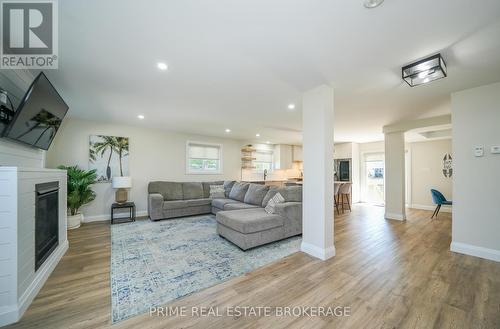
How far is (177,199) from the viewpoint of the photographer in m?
5.36

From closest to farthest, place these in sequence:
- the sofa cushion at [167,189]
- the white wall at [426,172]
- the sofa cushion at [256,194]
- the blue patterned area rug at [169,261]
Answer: the blue patterned area rug at [169,261], the sofa cushion at [256,194], the sofa cushion at [167,189], the white wall at [426,172]

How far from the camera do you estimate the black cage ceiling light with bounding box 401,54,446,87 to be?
6.74 ft

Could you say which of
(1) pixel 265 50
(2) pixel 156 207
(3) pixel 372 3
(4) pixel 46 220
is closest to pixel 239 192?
(2) pixel 156 207

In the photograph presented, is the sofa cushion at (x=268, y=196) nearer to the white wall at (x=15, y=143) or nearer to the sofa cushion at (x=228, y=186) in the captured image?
the sofa cushion at (x=228, y=186)

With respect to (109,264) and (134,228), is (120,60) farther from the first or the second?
(134,228)

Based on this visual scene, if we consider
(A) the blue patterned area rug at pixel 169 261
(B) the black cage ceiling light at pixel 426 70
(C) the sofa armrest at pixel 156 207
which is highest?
(B) the black cage ceiling light at pixel 426 70

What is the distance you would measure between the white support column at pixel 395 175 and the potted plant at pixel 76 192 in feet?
23.4

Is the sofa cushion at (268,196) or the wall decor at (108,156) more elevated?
the wall decor at (108,156)

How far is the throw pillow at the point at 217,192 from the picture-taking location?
5.77 meters

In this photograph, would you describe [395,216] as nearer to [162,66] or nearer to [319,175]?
[319,175]

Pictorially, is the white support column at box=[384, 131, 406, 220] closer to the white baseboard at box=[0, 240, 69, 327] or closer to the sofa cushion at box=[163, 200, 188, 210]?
the sofa cushion at box=[163, 200, 188, 210]

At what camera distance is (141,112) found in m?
4.10

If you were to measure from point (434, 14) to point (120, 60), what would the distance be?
293cm

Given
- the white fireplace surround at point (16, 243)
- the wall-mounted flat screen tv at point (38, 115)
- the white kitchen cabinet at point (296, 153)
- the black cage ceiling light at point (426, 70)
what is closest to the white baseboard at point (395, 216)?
the black cage ceiling light at point (426, 70)
